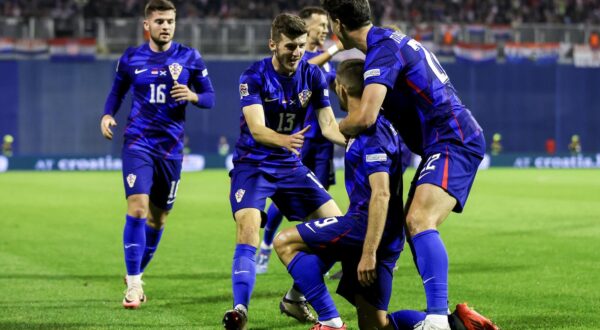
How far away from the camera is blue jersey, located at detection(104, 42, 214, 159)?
28.1 feet

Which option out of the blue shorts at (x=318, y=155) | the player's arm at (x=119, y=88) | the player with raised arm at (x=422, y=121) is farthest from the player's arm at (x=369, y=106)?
the blue shorts at (x=318, y=155)

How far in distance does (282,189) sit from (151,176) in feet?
5.25

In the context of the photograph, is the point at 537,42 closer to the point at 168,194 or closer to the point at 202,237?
the point at 202,237

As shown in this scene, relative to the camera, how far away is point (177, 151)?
28.6ft

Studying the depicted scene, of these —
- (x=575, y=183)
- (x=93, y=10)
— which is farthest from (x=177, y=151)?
(x=93, y=10)

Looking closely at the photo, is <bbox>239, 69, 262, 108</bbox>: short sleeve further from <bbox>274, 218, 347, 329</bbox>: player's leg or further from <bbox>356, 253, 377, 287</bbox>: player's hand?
<bbox>356, 253, 377, 287</bbox>: player's hand

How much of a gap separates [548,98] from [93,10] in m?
19.6

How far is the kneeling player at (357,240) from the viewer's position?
589 centimetres

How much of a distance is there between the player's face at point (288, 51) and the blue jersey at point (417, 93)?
1.24 meters

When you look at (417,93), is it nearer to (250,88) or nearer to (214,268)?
(250,88)

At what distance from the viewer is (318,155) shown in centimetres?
973

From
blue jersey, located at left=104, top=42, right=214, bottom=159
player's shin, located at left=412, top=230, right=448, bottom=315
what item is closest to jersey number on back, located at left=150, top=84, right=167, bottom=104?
blue jersey, located at left=104, top=42, right=214, bottom=159

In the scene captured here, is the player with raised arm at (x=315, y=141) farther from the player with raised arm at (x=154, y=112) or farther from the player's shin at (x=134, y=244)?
the player's shin at (x=134, y=244)

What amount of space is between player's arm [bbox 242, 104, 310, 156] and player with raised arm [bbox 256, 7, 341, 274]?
244 centimetres
